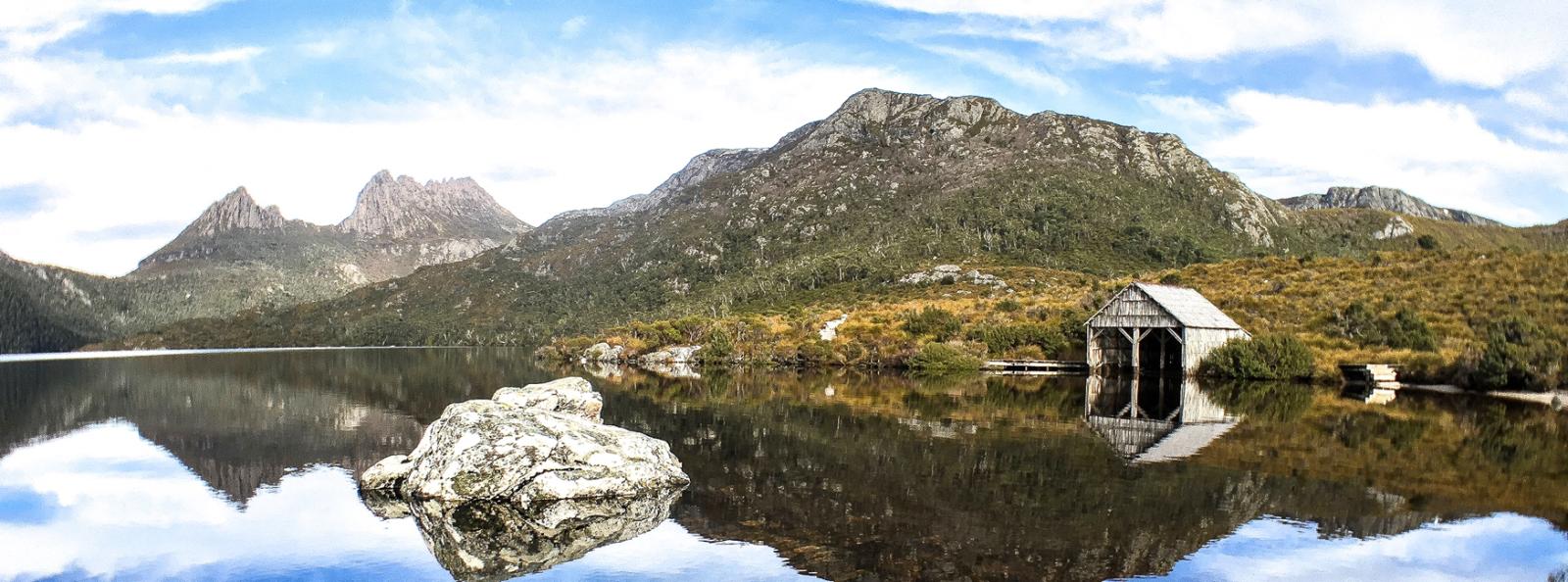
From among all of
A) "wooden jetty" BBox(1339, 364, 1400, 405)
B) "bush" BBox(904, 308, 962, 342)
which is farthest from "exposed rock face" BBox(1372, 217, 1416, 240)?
"wooden jetty" BBox(1339, 364, 1400, 405)

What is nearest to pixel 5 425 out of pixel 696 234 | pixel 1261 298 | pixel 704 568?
pixel 704 568

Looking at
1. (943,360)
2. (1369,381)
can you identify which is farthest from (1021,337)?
(1369,381)

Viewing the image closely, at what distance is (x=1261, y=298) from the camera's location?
2124 inches

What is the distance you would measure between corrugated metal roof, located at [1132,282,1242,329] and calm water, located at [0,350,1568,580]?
1530 centimetres

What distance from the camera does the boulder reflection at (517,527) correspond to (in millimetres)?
11797

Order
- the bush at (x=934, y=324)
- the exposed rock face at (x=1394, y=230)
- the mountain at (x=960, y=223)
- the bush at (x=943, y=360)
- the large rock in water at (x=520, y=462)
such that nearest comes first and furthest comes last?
the large rock in water at (x=520, y=462)
the bush at (x=943, y=360)
the bush at (x=934, y=324)
the mountain at (x=960, y=223)
the exposed rock face at (x=1394, y=230)

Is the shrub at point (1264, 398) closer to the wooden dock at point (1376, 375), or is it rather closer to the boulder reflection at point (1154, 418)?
the boulder reflection at point (1154, 418)

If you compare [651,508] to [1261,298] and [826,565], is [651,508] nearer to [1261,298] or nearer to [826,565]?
[826,565]

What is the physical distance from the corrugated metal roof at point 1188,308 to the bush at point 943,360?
10896mm

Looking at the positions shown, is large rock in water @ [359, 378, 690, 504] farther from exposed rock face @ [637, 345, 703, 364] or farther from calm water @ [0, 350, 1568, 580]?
exposed rock face @ [637, 345, 703, 364]

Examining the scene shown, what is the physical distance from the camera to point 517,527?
13.6 metres

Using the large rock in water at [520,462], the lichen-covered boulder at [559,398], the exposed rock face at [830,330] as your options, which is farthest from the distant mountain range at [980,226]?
the large rock in water at [520,462]

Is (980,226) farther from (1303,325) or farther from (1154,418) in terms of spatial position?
(1154,418)

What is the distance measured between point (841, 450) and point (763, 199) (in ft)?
581
